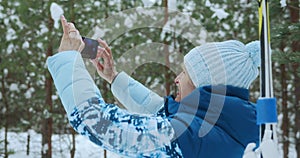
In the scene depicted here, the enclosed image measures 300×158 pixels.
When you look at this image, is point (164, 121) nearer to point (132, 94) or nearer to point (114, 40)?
point (132, 94)

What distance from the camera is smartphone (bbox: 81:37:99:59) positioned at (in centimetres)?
155

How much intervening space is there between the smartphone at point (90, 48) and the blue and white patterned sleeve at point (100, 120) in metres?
0.33

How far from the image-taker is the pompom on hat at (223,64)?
1430 millimetres

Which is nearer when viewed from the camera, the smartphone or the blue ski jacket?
the blue ski jacket

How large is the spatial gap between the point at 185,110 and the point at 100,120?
28 centimetres

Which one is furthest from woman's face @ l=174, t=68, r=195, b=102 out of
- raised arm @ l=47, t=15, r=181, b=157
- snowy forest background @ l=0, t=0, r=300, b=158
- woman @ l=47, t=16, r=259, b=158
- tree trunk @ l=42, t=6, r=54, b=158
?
tree trunk @ l=42, t=6, r=54, b=158

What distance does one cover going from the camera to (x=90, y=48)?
1.61 m

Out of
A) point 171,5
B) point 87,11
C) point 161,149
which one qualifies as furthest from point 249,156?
point 87,11

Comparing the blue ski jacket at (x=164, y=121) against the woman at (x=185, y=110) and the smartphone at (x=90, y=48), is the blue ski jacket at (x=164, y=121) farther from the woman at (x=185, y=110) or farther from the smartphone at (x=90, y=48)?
the smartphone at (x=90, y=48)

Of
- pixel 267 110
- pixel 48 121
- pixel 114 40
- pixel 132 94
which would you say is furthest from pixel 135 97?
pixel 48 121

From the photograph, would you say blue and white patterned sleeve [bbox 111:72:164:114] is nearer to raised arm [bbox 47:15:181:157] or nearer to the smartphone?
Answer: the smartphone

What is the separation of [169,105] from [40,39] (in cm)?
698

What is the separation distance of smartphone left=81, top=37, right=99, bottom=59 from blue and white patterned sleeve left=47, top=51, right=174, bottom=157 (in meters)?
0.33

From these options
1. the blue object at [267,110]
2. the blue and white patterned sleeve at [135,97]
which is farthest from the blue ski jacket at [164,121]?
the blue and white patterned sleeve at [135,97]
